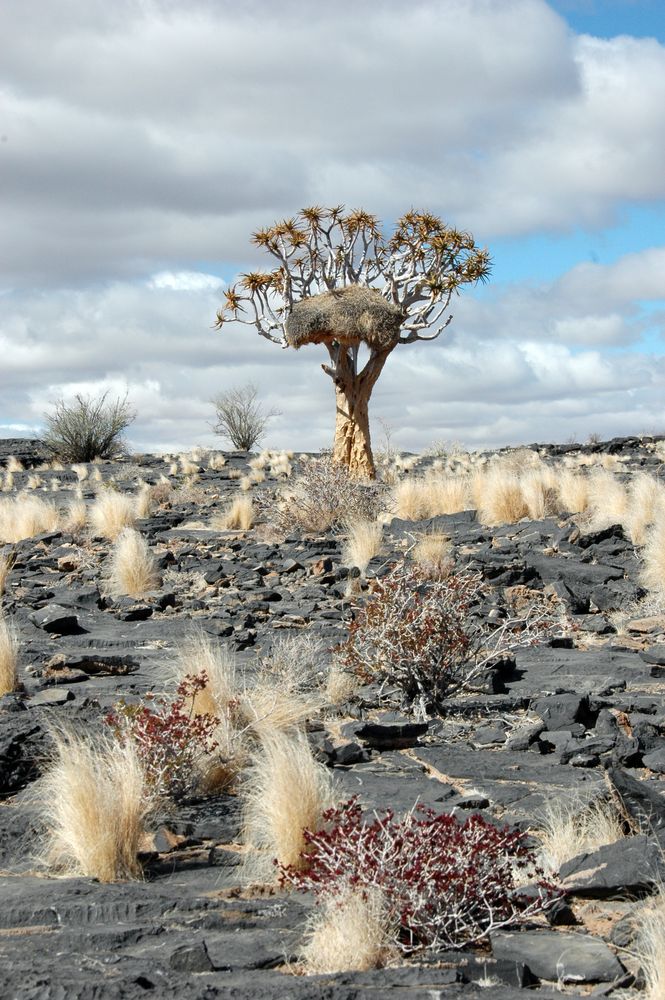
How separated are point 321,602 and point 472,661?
12.5ft

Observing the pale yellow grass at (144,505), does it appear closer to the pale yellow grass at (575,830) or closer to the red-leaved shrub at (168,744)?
the red-leaved shrub at (168,744)

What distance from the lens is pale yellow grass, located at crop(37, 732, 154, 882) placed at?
5.62m

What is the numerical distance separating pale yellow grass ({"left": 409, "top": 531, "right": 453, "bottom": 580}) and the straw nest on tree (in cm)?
769

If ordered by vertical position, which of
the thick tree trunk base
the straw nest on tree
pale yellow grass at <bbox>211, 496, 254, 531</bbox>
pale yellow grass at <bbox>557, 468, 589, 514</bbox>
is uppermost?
the straw nest on tree

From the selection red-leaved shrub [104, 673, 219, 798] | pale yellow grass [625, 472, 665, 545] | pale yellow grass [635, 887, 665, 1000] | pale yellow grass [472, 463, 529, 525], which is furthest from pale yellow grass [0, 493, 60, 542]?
pale yellow grass [635, 887, 665, 1000]

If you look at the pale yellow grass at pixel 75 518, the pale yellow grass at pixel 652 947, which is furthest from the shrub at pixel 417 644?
the pale yellow grass at pixel 75 518

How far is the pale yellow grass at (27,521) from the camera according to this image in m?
20.8

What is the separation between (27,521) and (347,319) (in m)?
7.32

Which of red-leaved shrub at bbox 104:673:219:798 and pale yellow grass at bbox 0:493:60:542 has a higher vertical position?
pale yellow grass at bbox 0:493:60:542

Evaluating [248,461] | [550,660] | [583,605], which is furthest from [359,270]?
[550,660]

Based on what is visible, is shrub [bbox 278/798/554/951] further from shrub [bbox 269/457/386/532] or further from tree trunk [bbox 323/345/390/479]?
tree trunk [bbox 323/345/390/479]

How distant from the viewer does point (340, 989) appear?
12.8ft

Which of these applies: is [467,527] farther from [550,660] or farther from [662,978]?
[662,978]

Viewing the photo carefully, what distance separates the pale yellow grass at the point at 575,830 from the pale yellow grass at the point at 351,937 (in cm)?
100
